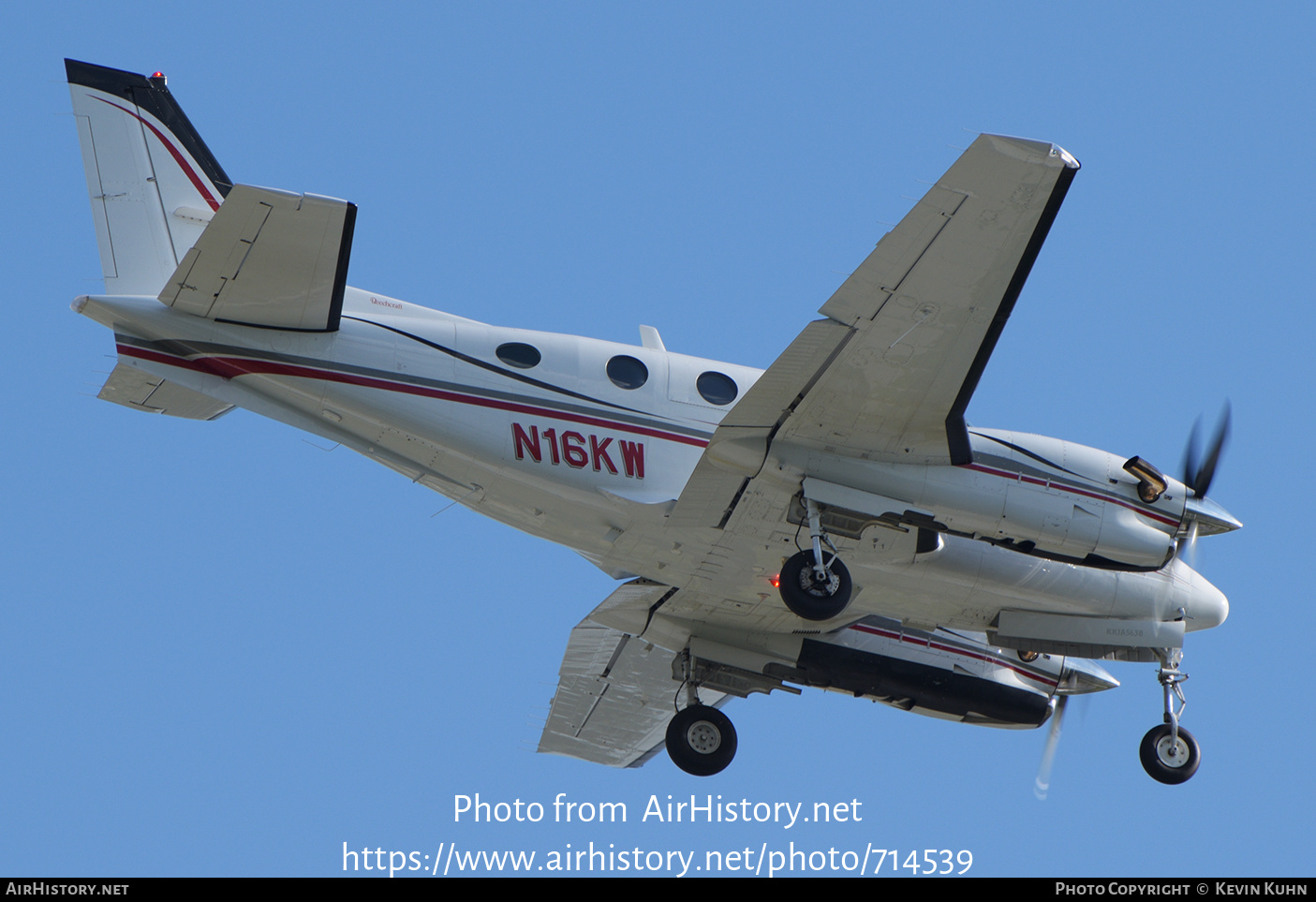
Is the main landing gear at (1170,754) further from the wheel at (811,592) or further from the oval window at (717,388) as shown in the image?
the oval window at (717,388)

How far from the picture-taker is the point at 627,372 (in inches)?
654

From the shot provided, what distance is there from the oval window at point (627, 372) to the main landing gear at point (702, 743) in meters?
5.32

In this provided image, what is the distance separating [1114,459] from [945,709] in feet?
17.7

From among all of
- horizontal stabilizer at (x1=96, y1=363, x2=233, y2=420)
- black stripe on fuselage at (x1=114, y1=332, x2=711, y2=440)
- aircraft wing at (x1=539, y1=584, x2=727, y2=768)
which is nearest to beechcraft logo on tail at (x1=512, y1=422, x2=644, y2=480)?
black stripe on fuselage at (x1=114, y1=332, x2=711, y2=440)

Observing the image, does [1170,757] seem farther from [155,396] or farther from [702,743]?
[155,396]

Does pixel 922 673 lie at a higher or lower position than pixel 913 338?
lower

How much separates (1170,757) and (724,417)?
8076 millimetres

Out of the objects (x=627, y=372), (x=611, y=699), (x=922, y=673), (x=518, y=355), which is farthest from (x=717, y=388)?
(x=611, y=699)

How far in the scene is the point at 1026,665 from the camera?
2086cm

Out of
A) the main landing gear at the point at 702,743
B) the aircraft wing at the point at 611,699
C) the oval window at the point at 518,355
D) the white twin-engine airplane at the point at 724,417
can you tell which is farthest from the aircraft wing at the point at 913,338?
the aircraft wing at the point at 611,699

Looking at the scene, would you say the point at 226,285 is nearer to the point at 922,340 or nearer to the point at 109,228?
the point at 109,228

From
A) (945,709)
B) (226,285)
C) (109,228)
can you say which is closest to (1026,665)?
(945,709)

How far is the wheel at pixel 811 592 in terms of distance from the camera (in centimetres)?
1555

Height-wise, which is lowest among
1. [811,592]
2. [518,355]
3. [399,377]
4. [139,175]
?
[811,592]
